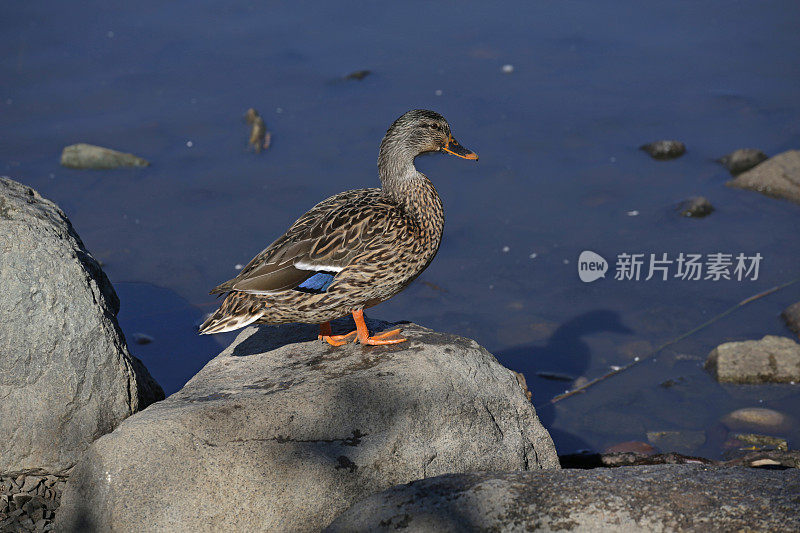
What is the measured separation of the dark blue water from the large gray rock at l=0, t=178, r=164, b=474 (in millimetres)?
2143

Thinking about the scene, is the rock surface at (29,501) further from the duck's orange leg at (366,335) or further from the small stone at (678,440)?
the small stone at (678,440)

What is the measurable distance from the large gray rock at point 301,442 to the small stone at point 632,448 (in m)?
1.26

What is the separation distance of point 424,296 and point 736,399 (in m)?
2.48

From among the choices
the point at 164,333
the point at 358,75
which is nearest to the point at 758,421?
the point at 164,333

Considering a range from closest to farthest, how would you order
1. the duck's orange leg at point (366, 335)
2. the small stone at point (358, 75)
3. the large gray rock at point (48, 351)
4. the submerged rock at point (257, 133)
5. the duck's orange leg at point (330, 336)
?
1. the large gray rock at point (48, 351)
2. the duck's orange leg at point (366, 335)
3. the duck's orange leg at point (330, 336)
4. the submerged rock at point (257, 133)
5. the small stone at point (358, 75)

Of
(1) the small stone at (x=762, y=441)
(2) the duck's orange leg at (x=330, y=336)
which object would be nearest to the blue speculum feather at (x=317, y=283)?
(2) the duck's orange leg at (x=330, y=336)

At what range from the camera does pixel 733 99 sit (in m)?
10.0

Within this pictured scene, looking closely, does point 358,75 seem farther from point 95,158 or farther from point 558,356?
point 558,356

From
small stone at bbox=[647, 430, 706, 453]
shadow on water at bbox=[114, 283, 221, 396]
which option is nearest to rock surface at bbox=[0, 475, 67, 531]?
shadow on water at bbox=[114, 283, 221, 396]

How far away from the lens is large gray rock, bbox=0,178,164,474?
446 centimetres

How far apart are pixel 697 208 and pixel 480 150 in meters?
2.11

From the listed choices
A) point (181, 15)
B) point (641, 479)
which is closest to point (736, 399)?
point (641, 479)

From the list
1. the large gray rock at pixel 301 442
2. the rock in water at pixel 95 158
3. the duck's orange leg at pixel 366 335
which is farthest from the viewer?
the rock in water at pixel 95 158

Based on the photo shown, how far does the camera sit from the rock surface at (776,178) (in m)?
8.65
